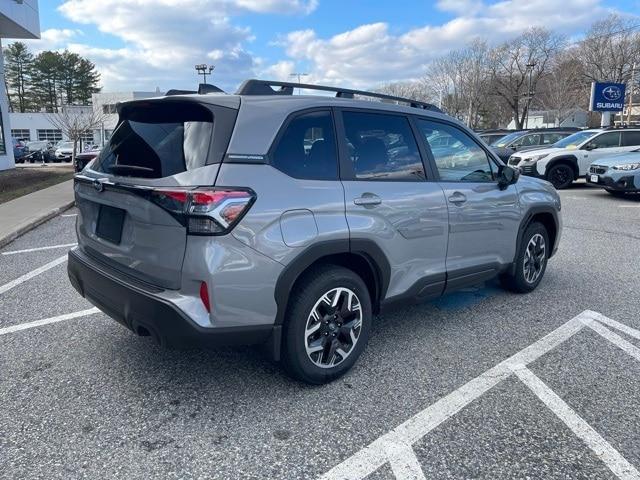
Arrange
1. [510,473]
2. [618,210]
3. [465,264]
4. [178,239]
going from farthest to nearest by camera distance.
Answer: [618,210]
[465,264]
[178,239]
[510,473]

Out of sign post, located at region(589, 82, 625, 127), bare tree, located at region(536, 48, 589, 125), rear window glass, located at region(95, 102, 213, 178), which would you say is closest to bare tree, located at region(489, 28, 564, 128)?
bare tree, located at region(536, 48, 589, 125)

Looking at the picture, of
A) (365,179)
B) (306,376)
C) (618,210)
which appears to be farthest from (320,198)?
(618,210)

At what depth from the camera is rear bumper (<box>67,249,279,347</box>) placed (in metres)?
2.68

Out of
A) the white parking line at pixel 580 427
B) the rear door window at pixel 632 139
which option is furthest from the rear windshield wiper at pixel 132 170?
the rear door window at pixel 632 139

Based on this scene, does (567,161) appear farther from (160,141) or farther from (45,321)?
(45,321)

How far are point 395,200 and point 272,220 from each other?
104 centimetres

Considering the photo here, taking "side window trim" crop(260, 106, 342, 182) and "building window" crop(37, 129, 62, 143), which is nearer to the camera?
"side window trim" crop(260, 106, 342, 182)

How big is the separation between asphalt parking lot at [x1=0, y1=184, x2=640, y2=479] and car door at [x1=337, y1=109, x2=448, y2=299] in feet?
2.11

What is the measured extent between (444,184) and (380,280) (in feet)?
3.25

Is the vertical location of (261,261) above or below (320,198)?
below

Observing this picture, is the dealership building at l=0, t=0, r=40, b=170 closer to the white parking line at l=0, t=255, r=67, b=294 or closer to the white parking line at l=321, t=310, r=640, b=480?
the white parking line at l=0, t=255, r=67, b=294

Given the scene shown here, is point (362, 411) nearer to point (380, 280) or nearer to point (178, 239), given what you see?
point (380, 280)

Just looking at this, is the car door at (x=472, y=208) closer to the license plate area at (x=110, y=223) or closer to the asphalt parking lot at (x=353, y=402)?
the asphalt parking lot at (x=353, y=402)

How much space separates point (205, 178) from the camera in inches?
106
